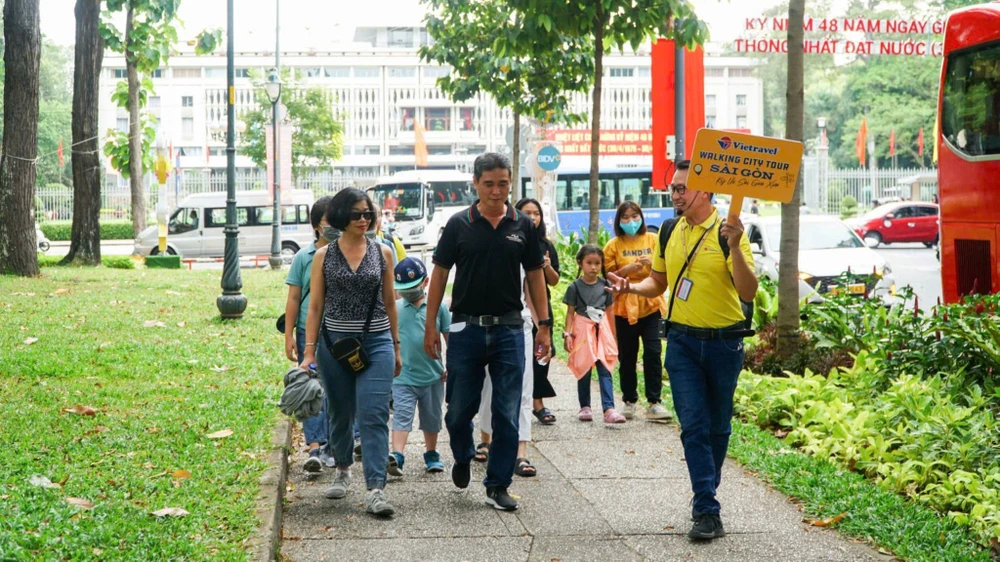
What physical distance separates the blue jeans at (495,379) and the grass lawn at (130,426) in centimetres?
126

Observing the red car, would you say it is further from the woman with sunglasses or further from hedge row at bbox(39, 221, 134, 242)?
the woman with sunglasses

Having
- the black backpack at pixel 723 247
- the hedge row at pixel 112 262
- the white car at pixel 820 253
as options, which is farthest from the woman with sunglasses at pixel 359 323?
the hedge row at pixel 112 262

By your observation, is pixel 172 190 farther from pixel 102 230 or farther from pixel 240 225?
pixel 240 225

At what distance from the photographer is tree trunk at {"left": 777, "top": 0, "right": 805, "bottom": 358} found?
10219 mm

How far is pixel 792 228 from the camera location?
1040 centimetres

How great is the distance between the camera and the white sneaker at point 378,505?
20.5ft

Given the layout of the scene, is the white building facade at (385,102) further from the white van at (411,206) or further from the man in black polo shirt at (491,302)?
the man in black polo shirt at (491,302)

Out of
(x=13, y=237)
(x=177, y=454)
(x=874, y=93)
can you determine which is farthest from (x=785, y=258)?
(x=874, y=93)

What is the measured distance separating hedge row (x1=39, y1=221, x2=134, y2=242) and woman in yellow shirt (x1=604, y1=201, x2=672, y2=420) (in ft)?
136

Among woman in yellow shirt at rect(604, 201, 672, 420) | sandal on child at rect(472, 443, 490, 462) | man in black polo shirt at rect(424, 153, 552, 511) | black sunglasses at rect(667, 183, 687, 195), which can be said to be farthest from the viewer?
woman in yellow shirt at rect(604, 201, 672, 420)

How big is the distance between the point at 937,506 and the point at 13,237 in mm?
16876

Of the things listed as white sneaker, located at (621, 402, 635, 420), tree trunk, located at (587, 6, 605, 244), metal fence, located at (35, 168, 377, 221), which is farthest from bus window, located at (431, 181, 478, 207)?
white sneaker, located at (621, 402, 635, 420)

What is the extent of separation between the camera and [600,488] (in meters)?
7.04

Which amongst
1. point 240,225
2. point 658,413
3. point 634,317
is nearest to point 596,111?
point 634,317
